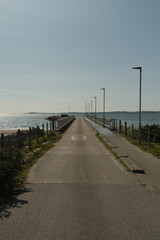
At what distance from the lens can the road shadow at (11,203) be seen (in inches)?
254

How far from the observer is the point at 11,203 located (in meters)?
7.25

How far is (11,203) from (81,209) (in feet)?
6.15

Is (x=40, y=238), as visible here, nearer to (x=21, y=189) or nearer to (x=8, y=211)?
(x=8, y=211)

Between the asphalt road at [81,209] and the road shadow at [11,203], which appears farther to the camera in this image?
the road shadow at [11,203]

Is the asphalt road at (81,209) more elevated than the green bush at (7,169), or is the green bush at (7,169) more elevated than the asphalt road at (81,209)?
the green bush at (7,169)

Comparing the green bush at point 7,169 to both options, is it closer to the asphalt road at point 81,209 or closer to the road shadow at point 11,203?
the road shadow at point 11,203

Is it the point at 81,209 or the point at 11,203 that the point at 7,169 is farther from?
the point at 81,209

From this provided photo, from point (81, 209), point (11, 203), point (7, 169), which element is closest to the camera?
point (81, 209)

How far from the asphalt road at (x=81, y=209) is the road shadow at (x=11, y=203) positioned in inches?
0.9

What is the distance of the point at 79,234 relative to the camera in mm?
5246

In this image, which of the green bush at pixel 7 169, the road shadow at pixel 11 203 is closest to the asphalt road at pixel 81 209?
the road shadow at pixel 11 203

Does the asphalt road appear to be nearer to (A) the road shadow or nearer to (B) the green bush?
(A) the road shadow

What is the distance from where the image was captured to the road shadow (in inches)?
254

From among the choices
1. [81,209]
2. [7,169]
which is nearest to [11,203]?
[81,209]
